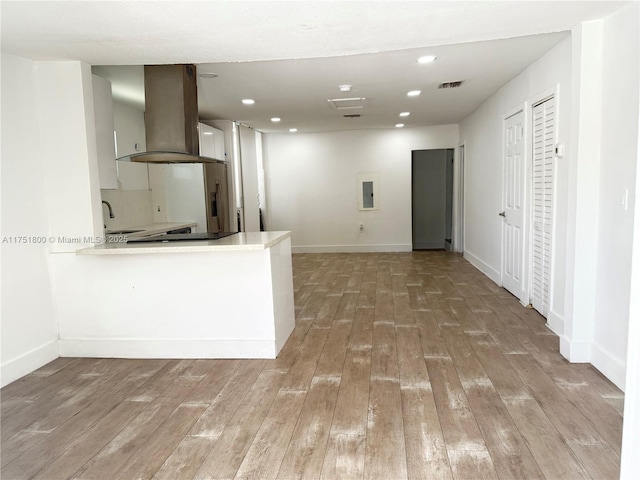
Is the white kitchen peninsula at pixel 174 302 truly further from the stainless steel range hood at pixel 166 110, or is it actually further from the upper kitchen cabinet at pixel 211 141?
the upper kitchen cabinet at pixel 211 141

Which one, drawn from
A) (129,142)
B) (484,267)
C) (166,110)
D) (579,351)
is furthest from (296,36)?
(484,267)

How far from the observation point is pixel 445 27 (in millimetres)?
2520

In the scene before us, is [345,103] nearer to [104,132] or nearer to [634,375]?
[104,132]

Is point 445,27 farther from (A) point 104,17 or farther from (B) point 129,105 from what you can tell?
(B) point 129,105

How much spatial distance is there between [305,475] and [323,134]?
7.28 meters

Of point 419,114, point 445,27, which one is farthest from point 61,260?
point 419,114

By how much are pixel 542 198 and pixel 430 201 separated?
494 centimetres

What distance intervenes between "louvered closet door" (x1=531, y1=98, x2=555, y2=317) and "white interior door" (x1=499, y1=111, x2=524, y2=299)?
0.33m

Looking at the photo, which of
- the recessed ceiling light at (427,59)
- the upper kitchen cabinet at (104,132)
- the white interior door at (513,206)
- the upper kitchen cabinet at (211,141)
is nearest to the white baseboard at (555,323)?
the white interior door at (513,206)

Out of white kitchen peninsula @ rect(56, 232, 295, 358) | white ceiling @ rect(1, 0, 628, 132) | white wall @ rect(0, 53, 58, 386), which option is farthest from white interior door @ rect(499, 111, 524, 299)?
white wall @ rect(0, 53, 58, 386)

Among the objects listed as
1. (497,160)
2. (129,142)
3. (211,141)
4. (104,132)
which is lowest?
(497,160)

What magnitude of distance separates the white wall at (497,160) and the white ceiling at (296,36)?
20 cm

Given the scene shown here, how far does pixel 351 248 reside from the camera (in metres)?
8.55

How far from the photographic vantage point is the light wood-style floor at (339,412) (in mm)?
1942
